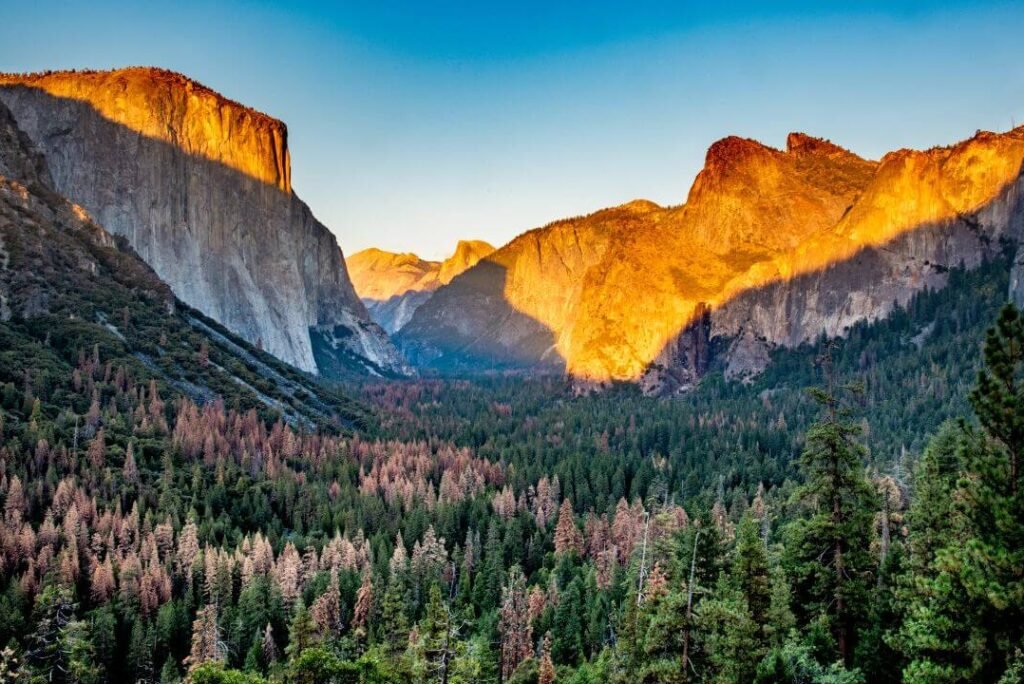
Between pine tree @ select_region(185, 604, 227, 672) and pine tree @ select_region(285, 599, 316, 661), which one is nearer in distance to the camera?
pine tree @ select_region(285, 599, 316, 661)

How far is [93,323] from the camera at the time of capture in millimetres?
132250

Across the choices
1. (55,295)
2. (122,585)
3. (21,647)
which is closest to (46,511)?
(122,585)

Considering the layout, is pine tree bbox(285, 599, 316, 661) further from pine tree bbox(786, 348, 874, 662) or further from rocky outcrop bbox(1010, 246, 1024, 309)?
rocky outcrop bbox(1010, 246, 1024, 309)

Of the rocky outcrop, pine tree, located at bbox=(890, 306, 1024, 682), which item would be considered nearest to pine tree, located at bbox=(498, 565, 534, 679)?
pine tree, located at bbox=(890, 306, 1024, 682)

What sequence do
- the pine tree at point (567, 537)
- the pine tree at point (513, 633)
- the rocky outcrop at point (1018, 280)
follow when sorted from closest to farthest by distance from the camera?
the pine tree at point (513, 633)
the pine tree at point (567, 537)
the rocky outcrop at point (1018, 280)

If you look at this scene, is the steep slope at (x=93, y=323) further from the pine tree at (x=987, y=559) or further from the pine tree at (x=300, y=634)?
the pine tree at (x=987, y=559)

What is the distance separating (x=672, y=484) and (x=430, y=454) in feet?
129

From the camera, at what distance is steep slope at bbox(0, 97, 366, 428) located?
12006 centimetres

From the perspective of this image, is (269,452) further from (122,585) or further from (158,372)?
(122,585)

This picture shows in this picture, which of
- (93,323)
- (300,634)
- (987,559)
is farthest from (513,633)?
(93,323)

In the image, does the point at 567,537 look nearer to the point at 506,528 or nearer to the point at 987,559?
the point at 506,528

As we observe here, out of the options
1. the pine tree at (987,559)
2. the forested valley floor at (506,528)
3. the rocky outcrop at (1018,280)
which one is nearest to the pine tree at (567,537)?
the forested valley floor at (506,528)

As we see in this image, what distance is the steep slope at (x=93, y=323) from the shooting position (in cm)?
12006

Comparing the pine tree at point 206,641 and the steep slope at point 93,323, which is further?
the steep slope at point 93,323
